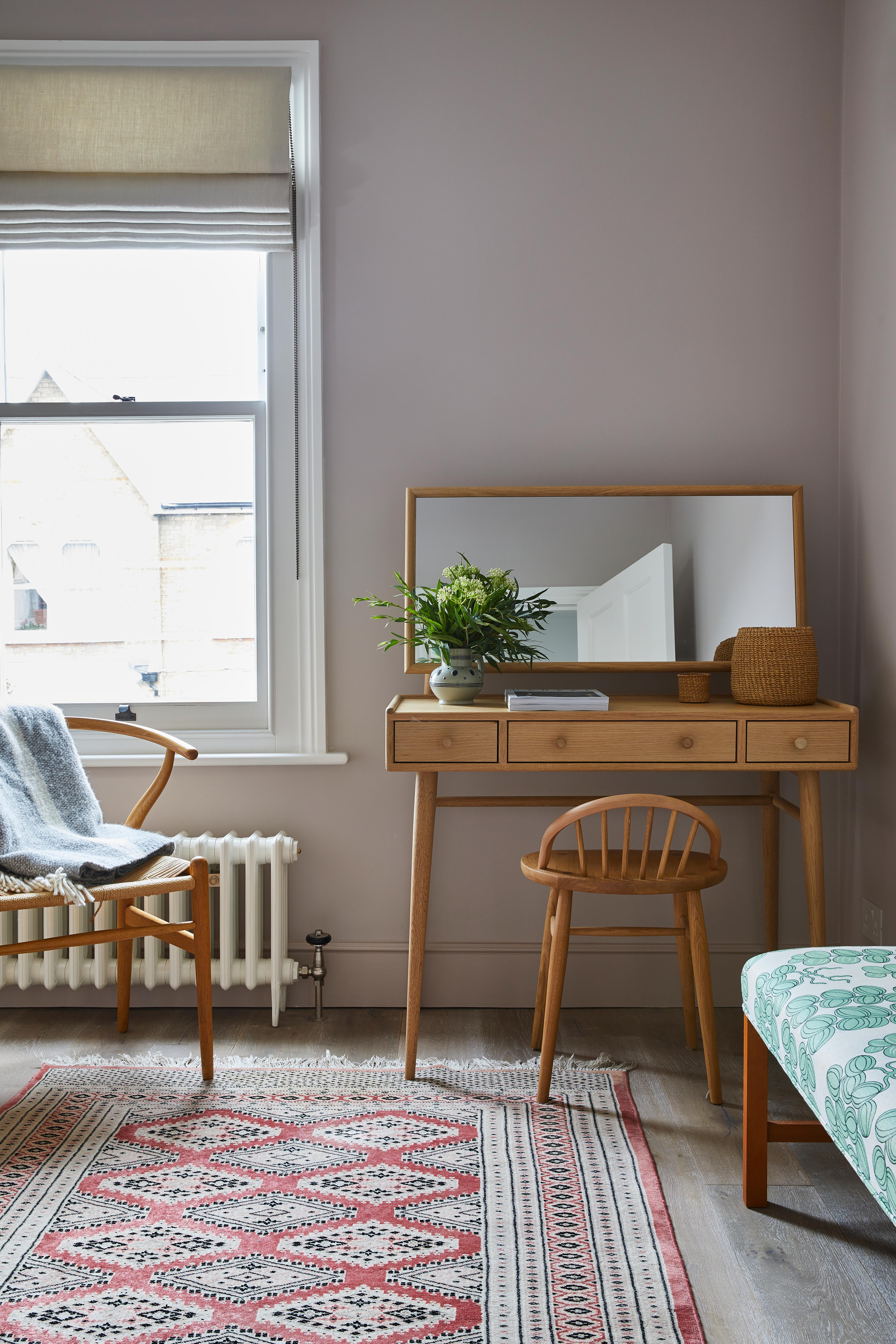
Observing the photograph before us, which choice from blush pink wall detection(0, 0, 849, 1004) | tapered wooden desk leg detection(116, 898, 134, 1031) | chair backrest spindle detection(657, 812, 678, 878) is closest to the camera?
chair backrest spindle detection(657, 812, 678, 878)

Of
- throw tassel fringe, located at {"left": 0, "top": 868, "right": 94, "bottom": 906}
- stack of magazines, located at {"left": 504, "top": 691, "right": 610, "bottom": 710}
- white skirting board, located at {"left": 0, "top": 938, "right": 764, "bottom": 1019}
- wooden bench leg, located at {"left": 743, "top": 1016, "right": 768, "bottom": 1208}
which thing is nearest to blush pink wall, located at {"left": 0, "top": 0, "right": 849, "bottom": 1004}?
white skirting board, located at {"left": 0, "top": 938, "right": 764, "bottom": 1019}

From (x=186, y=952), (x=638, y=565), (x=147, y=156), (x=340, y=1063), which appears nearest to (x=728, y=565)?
(x=638, y=565)

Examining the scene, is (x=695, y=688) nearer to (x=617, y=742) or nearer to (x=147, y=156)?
(x=617, y=742)

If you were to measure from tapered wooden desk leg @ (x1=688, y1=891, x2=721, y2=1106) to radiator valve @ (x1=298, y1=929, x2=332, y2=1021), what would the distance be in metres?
0.95

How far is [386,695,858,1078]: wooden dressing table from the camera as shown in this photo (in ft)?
6.82

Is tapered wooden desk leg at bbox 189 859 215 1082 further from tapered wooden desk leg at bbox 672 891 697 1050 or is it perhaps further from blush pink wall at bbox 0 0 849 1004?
tapered wooden desk leg at bbox 672 891 697 1050

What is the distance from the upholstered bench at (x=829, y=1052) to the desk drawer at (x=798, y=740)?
1.85 feet

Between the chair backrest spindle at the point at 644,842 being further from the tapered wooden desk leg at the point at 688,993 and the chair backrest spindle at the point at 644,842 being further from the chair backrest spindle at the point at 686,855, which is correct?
the tapered wooden desk leg at the point at 688,993

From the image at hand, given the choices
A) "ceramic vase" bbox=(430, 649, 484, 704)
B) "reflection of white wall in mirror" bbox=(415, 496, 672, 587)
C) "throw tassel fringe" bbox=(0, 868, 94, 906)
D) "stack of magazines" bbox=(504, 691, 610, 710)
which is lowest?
"throw tassel fringe" bbox=(0, 868, 94, 906)

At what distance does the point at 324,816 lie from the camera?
2.63 meters

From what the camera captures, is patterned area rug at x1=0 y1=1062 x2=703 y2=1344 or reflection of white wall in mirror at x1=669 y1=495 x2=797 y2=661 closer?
patterned area rug at x1=0 y1=1062 x2=703 y2=1344

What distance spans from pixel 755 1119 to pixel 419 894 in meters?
0.82

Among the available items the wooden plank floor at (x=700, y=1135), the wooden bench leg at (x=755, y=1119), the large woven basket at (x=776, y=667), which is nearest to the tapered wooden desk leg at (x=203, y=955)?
the wooden plank floor at (x=700, y=1135)

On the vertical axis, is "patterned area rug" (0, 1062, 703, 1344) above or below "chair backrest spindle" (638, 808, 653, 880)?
below
